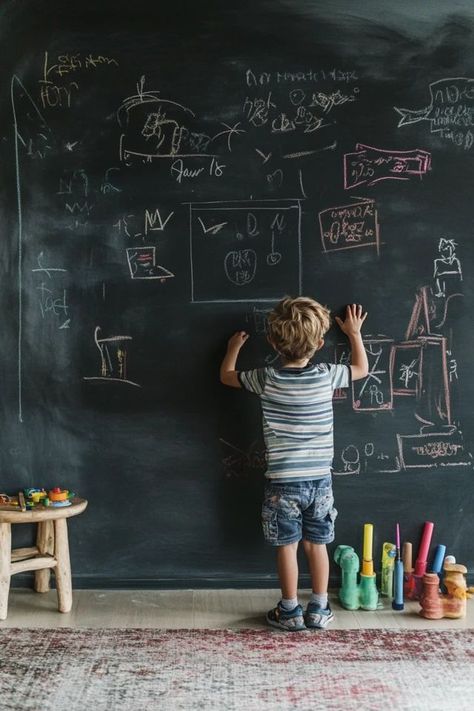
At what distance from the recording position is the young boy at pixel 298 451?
3.78 metres

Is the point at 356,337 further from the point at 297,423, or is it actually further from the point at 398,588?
the point at 398,588

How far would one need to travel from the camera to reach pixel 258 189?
13.5 ft

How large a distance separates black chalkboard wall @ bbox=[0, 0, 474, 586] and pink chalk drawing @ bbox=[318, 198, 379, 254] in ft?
0.03

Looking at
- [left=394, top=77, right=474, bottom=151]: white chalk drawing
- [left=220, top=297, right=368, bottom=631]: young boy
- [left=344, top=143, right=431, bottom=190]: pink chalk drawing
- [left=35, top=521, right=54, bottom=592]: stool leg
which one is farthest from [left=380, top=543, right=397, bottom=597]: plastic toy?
[left=394, top=77, right=474, bottom=151]: white chalk drawing

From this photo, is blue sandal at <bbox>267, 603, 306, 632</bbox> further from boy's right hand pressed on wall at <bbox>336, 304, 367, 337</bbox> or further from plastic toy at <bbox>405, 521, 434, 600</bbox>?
boy's right hand pressed on wall at <bbox>336, 304, 367, 337</bbox>

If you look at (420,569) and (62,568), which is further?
(420,569)

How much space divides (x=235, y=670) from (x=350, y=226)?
6.72 ft

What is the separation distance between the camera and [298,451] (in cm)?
380

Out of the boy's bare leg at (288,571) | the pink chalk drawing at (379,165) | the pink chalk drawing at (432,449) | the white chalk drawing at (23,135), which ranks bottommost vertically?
the boy's bare leg at (288,571)

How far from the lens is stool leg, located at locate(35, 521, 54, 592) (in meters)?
4.10

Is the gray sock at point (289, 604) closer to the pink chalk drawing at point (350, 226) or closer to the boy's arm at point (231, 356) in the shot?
the boy's arm at point (231, 356)

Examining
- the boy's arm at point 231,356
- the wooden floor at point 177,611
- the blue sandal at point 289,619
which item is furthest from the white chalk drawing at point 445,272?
the blue sandal at point 289,619

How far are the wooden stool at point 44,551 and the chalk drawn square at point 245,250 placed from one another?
1191 mm

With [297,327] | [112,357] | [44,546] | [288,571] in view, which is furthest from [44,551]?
[297,327]
